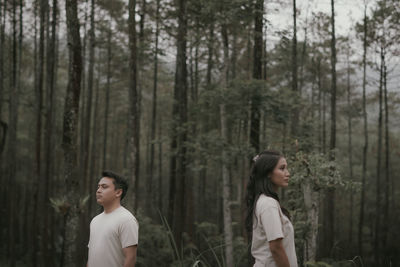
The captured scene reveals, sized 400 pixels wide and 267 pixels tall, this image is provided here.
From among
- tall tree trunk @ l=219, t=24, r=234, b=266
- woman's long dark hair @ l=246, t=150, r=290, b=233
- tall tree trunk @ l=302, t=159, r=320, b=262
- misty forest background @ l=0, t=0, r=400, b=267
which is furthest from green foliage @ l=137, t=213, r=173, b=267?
woman's long dark hair @ l=246, t=150, r=290, b=233

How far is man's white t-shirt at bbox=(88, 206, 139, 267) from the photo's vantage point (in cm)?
291

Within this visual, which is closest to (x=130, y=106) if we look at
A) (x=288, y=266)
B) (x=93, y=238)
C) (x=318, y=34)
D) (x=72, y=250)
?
(x=72, y=250)

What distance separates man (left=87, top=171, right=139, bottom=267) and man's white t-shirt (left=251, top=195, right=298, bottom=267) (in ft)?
3.06

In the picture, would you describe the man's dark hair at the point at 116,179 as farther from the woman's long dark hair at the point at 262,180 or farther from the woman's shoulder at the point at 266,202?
the woman's shoulder at the point at 266,202

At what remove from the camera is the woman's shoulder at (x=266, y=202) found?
7.99 ft

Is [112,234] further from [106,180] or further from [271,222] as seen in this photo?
[271,222]

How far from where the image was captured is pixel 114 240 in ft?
9.65

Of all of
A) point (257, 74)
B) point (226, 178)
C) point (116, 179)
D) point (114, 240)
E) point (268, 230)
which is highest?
point (257, 74)

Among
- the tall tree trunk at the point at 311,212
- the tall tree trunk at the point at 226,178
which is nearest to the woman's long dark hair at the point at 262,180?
the tall tree trunk at the point at 311,212

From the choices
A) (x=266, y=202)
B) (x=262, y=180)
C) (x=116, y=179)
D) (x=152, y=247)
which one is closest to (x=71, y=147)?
(x=116, y=179)

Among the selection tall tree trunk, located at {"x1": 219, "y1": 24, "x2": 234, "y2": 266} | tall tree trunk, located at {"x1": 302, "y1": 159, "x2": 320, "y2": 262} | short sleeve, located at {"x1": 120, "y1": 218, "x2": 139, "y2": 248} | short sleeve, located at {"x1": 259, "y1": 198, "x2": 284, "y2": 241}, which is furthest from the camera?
tall tree trunk, located at {"x1": 219, "y1": 24, "x2": 234, "y2": 266}

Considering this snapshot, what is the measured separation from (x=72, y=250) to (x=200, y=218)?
17.7 m

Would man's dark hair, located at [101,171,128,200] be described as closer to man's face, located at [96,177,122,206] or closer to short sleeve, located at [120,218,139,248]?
man's face, located at [96,177,122,206]

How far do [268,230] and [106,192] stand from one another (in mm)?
1330
